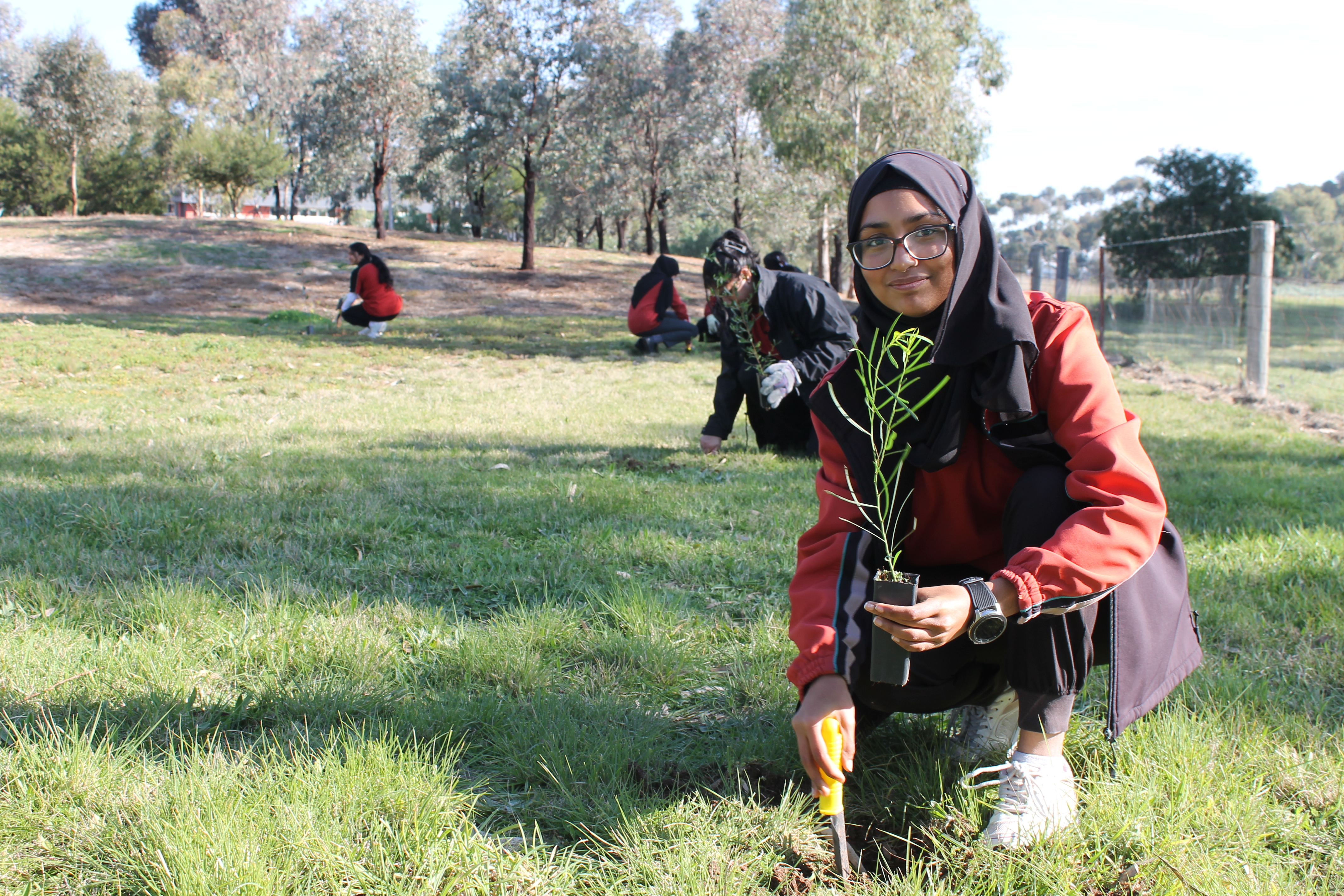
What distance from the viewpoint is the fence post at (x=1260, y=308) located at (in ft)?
29.3

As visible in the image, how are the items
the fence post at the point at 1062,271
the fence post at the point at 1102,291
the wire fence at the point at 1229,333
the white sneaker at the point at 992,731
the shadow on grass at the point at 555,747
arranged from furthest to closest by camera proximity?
the fence post at the point at 1062,271 → the fence post at the point at 1102,291 → the wire fence at the point at 1229,333 → the white sneaker at the point at 992,731 → the shadow on grass at the point at 555,747

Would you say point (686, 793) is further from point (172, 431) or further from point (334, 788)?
point (172, 431)

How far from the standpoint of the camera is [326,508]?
179 inches

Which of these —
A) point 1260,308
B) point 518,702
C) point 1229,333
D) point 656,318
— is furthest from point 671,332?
point 518,702

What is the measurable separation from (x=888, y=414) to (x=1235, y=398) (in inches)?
Result: 363

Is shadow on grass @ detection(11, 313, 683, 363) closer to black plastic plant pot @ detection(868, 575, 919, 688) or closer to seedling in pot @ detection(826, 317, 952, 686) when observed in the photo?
seedling in pot @ detection(826, 317, 952, 686)

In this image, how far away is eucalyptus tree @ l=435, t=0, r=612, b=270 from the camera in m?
23.0

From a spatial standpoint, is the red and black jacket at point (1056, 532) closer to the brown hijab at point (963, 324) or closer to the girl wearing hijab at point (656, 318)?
the brown hijab at point (963, 324)

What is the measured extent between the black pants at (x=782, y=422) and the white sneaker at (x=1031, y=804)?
14.3ft

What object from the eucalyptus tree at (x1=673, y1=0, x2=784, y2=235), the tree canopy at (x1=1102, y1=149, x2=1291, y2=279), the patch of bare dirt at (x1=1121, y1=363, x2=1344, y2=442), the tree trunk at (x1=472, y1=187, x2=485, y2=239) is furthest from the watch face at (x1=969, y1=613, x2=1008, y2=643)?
the tree trunk at (x1=472, y1=187, x2=485, y2=239)

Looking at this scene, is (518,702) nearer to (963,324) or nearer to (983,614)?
(983,614)

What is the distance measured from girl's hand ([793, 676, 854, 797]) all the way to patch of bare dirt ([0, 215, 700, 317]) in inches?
716

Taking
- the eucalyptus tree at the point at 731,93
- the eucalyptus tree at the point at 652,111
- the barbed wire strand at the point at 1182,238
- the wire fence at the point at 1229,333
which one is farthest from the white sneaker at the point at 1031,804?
the eucalyptus tree at the point at 731,93

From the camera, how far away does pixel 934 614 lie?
1.66 meters
